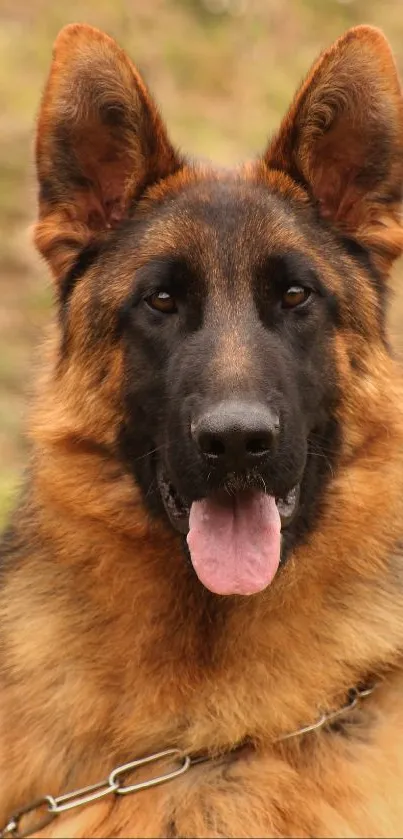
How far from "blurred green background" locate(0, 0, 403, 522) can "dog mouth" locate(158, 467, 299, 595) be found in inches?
285

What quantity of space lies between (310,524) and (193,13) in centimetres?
1117

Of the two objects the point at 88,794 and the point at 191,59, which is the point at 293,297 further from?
the point at 191,59

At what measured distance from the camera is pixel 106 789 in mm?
3393

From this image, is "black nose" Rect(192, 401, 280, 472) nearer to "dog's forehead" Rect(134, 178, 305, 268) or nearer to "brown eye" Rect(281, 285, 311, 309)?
"brown eye" Rect(281, 285, 311, 309)

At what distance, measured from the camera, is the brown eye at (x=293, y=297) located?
3.67m

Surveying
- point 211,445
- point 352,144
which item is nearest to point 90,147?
point 352,144

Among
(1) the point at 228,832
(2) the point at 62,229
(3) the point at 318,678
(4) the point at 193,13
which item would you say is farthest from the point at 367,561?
(4) the point at 193,13

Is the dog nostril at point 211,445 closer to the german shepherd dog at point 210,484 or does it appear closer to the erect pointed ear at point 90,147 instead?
the german shepherd dog at point 210,484

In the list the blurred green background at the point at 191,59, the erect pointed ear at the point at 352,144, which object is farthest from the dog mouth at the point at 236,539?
the blurred green background at the point at 191,59

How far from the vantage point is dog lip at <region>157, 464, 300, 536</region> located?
3510mm

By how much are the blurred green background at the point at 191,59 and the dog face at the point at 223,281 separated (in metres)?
6.56

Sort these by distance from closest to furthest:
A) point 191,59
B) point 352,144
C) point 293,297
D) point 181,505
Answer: point 181,505 < point 293,297 < point 352,144 < point 191,59

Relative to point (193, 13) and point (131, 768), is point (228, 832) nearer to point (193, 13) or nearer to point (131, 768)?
point (131, 768)

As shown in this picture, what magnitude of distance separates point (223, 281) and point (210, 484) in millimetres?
722
